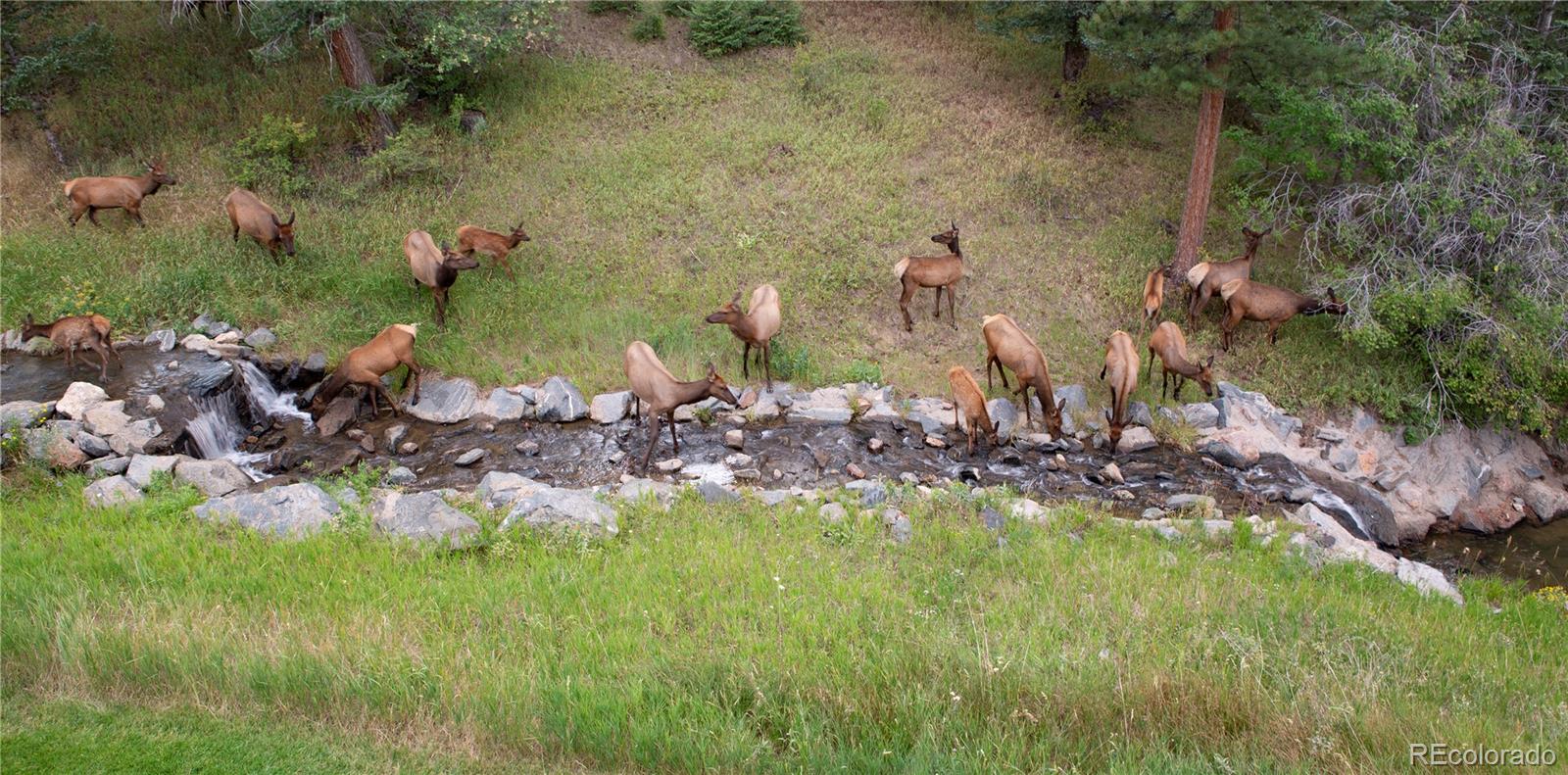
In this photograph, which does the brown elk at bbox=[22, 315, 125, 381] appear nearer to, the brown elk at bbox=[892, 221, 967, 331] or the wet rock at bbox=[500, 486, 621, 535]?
the wet rock at bbox=[500, 486, 621, 535]

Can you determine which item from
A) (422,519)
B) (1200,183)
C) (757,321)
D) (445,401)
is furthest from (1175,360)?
(445,401)

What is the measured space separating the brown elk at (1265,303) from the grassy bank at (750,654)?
6.19m

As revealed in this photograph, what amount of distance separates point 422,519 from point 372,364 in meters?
4.99

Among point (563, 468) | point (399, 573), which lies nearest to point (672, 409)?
point (563, 468)

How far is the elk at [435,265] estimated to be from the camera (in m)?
14.5

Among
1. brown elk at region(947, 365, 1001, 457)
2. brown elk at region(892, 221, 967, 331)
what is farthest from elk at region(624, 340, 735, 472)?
brown elk at region(892, 221, 967, 331)

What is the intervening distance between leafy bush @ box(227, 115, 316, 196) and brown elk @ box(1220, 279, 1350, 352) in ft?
54.2

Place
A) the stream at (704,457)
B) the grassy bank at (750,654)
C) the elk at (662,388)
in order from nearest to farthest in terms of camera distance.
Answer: the grassy bank at (750,654)
the stream at (704,457)
the elk at (662,388)

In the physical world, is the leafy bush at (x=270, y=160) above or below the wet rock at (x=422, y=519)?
above

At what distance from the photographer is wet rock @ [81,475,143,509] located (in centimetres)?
961

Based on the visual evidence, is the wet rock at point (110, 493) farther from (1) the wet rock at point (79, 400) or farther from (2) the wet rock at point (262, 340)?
(2) the wet rock at point (262, 340)

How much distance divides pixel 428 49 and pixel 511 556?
45.4ft

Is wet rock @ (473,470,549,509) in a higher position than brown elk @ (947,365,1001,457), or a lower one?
lower

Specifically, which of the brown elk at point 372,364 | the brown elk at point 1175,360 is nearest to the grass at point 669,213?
the brown elk at point 372,364
